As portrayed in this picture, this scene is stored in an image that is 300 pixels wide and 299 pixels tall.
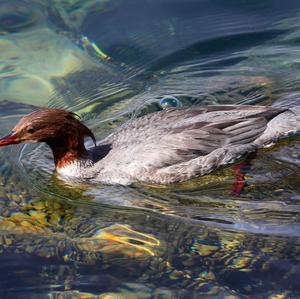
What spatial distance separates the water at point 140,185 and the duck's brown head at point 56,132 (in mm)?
335

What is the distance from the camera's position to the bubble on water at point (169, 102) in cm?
856

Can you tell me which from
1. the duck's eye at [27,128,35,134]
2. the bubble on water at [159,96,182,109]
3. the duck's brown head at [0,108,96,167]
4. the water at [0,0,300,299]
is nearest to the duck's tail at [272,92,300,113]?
the water at [0,0,300,299]

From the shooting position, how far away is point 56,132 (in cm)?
745

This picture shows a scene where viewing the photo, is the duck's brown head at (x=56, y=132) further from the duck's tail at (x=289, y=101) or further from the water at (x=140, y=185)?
the duck's tail at (x=289, y=101)

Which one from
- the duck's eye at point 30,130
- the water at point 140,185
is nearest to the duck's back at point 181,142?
the water at point 140,185

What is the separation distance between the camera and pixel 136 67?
Result: 9.32 meters

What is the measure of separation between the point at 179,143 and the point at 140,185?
60 cm

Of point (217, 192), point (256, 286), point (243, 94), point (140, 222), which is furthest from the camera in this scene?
point (243, 94)

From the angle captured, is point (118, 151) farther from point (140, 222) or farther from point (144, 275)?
point (144, 275)

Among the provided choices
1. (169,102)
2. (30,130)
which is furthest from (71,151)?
(169,102)

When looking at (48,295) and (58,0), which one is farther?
(58,0)

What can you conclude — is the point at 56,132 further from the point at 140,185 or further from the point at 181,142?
the point at 181,142

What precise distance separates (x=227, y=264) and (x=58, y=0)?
6108 millimetres

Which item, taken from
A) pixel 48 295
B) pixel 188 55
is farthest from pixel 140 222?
pixel 188 55
